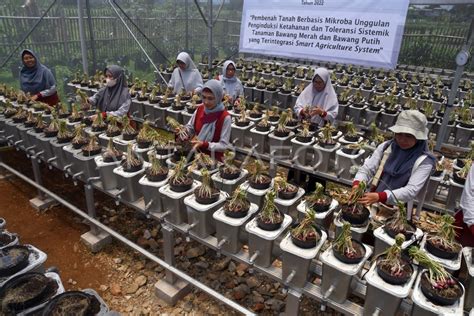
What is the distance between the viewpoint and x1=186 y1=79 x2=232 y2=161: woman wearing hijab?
320 cm

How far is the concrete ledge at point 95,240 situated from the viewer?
332 centimetres

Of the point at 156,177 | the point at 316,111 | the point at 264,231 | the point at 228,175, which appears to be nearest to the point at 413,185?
the point at 264,231

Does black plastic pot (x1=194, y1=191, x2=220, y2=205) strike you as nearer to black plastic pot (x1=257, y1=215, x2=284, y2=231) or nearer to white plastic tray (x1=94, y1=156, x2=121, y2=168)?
black plastic pot (x1=257, y1=215, x2=284, y2=231)

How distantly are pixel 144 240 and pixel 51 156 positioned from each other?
1.44 meters

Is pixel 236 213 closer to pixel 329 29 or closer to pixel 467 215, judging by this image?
pixel 467 215

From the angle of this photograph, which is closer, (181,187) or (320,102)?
(181,187)

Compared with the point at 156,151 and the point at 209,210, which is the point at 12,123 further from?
the point at 209,210

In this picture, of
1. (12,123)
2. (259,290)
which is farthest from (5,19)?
(259,290)

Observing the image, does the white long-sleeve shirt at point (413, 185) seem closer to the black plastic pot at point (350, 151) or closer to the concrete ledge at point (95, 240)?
the black plastic pot at point (350, 151)

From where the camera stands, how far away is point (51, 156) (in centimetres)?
364

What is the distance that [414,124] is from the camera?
2289 millimetres

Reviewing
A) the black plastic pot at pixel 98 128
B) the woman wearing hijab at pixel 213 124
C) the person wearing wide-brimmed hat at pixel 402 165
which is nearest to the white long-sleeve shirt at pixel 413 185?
the person wearing wide-brimmed hat at pixel 402 165

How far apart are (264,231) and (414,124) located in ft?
4.32

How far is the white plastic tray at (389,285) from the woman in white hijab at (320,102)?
103 inches
